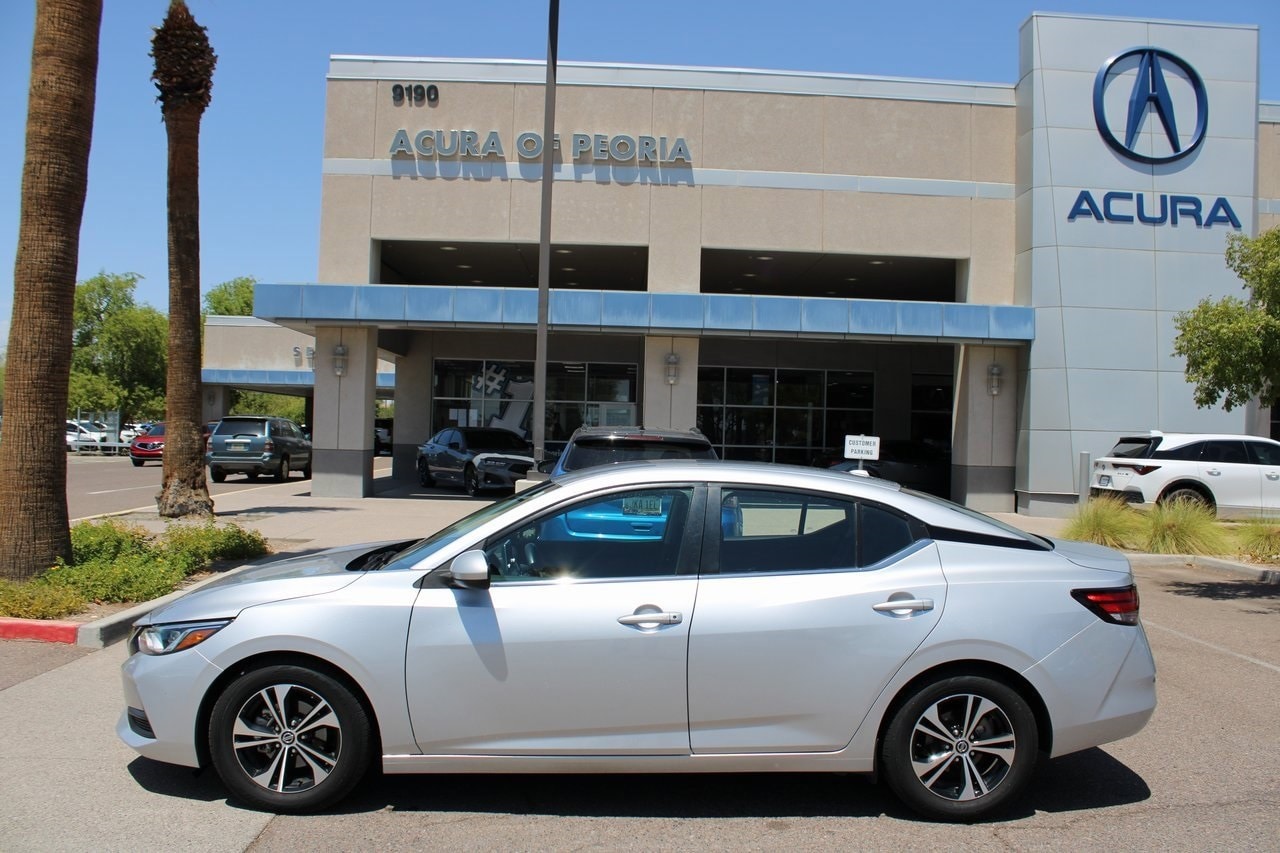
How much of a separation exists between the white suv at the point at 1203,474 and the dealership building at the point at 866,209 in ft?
12.1

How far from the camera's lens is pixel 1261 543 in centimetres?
1219

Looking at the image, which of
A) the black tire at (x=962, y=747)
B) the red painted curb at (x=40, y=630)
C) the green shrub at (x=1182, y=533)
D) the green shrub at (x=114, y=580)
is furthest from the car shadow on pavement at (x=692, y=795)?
the green shrub at (x=1182, y=533)

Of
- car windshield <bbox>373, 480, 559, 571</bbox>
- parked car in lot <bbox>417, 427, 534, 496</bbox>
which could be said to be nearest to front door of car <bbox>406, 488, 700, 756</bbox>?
car windshield <bbox>373, 480, 559, 571</bbox>

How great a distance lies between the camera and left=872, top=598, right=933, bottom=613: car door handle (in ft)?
13.2

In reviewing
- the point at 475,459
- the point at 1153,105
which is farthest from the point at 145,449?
the point at 1153,105

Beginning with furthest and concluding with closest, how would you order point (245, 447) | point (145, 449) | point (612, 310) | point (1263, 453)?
1. point (145, 449)
2. point (245, 447)
3. point (612, 310)
4. point (1263, 453)

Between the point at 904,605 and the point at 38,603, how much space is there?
656cm

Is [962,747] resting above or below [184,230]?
below

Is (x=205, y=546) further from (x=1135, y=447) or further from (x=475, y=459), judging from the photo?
(x=1135, y=447)

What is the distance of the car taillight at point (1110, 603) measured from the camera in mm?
4164

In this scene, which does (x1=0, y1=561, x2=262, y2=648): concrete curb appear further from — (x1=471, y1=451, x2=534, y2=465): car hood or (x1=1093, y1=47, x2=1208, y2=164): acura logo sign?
(x1=1093, y1=47, x2=1208, y2=164): acura logo sign

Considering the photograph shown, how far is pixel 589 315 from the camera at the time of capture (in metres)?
19.1

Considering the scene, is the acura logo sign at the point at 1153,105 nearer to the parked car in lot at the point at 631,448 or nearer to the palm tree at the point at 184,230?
the parked car in lot at the point at 631,448

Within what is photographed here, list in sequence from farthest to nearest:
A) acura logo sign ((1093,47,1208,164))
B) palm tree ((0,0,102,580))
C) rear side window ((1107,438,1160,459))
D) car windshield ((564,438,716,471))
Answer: acura logo sign ((1093,47,1208,164)) < rear side window ((1107,438,1160,459)) < car windshield ((564,438,716,471)) < palm tree ((0,0,102,580))
